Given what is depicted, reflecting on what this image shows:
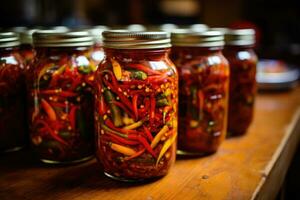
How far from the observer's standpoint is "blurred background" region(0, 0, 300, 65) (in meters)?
1.85

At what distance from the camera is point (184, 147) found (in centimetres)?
74

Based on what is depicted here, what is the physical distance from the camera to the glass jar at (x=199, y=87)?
2.31 feet

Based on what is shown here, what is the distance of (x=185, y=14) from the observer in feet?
8.59

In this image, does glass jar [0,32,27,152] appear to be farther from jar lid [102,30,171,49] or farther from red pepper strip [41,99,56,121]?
jar lid [102,30,171,49]

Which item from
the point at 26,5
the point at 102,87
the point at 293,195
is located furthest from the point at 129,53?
the point at 26,5

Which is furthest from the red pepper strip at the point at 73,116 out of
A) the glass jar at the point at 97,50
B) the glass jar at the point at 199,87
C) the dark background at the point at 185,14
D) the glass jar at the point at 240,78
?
the dark background at the point at 185,14

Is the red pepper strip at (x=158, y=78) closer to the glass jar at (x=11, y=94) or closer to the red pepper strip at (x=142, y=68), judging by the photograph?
the red pepper strip at (x=142, y=68)

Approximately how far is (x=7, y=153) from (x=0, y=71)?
18cm

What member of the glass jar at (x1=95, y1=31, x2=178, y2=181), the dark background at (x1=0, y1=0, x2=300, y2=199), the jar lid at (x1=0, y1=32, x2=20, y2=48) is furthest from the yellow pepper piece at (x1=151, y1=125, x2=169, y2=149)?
the dark background at (x1=0, y1=0, x2=300, y2=199)

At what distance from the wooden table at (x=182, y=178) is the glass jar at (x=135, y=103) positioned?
0.04 meters

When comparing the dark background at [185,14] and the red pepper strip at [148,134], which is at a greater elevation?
the dark background at [185,14]

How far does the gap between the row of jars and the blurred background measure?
1084 millimetres

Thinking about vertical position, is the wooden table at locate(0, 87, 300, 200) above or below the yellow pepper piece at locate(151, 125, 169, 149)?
below

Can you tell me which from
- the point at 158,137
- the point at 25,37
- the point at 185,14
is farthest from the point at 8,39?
the point at 185,14
